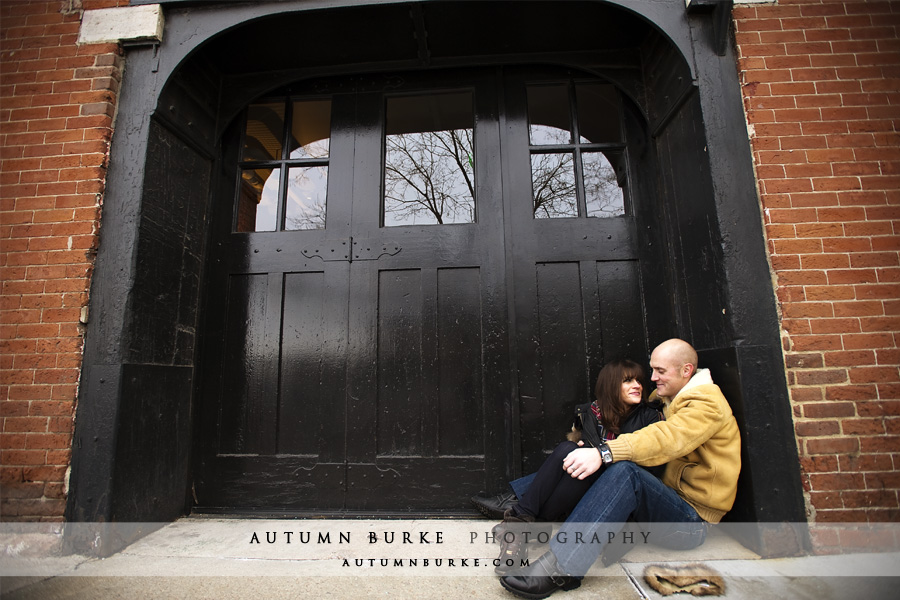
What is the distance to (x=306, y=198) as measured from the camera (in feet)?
10.4

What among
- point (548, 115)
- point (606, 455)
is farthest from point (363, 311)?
point (548, 115)

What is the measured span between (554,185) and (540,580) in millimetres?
2383

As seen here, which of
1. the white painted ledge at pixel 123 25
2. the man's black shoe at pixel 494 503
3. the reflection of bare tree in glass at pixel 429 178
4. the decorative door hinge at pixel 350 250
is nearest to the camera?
the man's black shoe at pixel 494 503

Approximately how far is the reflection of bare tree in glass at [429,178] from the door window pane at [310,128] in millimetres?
499

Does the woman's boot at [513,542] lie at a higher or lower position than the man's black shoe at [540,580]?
higher

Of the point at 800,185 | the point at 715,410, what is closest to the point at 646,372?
the point at 715,410

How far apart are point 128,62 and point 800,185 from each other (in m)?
3.99

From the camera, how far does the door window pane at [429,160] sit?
10.3 ft

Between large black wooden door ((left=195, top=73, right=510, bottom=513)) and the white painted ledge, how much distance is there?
0.78 metres

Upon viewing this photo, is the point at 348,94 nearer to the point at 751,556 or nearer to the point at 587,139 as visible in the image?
the point at 587,139

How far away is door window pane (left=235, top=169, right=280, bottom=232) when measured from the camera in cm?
319

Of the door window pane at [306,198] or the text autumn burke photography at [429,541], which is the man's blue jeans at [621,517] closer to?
the text autumn burke photography at [429,541]

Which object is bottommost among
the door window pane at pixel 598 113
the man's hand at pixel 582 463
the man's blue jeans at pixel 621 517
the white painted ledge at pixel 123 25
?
the man's blue jeans at pixel 621 517

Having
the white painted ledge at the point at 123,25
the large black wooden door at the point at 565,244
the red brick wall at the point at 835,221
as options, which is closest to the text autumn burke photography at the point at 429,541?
the large black wooden door at the point at 565,244
